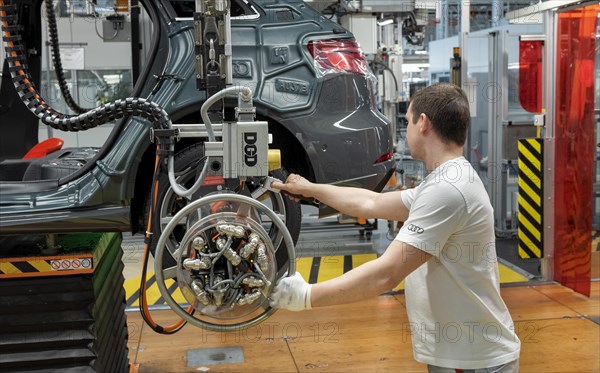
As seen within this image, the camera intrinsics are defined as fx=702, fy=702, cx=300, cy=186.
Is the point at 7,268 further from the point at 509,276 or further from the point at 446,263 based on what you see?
the point at 509,276

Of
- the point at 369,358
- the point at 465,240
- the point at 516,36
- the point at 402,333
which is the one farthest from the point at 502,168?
the point at 465,240

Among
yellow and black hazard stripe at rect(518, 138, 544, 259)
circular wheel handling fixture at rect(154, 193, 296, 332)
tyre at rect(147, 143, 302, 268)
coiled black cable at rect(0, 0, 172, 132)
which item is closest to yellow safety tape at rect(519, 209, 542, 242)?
yellow and black hazard stripe at rect(518, 138, 544, 259)

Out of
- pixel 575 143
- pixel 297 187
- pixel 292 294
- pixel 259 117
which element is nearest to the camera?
pixel 292 294

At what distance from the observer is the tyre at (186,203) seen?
2.25 metres

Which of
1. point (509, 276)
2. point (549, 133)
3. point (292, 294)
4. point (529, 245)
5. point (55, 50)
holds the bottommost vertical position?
point (509, 276)

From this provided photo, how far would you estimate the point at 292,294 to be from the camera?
1998 mm

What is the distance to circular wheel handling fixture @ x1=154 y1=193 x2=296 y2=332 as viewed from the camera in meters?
2.02

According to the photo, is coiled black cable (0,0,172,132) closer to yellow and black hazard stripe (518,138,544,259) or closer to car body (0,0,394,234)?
car body (0,0,394,234)

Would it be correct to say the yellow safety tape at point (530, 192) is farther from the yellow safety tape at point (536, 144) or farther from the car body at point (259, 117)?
the car body at point (259, 117)

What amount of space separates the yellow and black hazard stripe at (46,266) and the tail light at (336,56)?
4.64 feet

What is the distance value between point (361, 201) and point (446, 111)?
61 centimetres

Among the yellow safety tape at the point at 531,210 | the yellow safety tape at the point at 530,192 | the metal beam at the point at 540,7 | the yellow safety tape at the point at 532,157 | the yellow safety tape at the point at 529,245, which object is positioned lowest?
the yellow safety tape at the point at 529,245

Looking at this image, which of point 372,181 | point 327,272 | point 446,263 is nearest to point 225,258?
point 446,263

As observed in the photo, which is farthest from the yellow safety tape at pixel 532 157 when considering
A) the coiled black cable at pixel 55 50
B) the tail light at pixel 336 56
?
the coiled black cable at pixel 55 50
